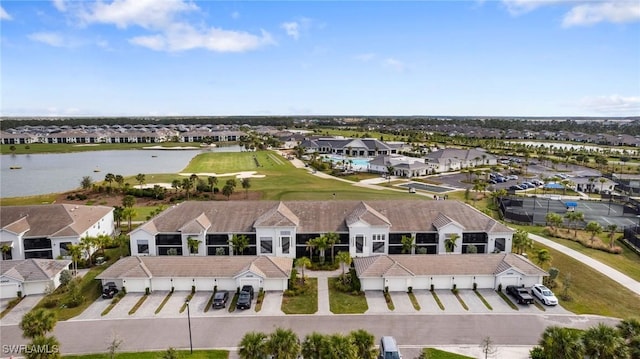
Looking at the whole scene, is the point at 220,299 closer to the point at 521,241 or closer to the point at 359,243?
the point at 359,243

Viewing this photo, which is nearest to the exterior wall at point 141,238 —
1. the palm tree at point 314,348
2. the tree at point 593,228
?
the palm tree at point 314,348

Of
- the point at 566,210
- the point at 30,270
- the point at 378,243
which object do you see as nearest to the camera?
the point at 30,270

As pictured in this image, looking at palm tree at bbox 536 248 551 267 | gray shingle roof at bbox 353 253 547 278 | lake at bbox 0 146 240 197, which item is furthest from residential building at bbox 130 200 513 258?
lake at bbox 0 146 240 197

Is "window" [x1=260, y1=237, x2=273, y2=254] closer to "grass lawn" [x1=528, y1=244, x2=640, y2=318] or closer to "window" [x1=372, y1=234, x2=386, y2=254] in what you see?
"window" [x1=372, y1=234, x2=386, y2=254]

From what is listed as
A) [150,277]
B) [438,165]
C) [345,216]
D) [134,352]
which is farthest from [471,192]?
[134,352]

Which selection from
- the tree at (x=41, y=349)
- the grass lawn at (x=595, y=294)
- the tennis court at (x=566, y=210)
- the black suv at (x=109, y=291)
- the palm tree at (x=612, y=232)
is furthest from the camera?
the tennis court at (x=566, y=210)

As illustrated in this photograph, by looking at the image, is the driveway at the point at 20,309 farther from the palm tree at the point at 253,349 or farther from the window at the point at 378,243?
the window at the point at 378,243

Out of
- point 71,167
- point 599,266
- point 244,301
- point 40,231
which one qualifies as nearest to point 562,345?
point 244,301
